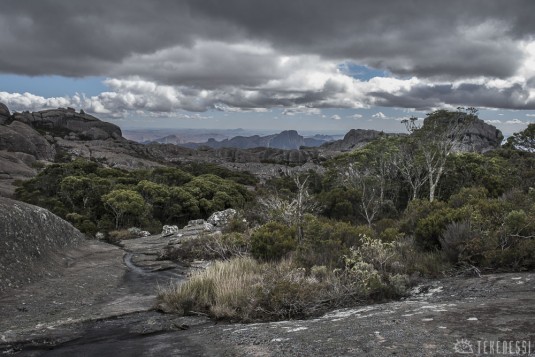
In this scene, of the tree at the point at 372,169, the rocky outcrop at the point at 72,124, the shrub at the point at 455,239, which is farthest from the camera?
the rocky outcrop at the point at 72,124

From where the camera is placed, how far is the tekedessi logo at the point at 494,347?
16.2 feet

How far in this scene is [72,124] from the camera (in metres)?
154

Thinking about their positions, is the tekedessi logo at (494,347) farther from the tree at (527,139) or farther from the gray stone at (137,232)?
the tree at (527,139)

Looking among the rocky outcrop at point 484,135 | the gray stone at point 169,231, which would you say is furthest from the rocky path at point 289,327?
the rocky outcrop at point 484,135

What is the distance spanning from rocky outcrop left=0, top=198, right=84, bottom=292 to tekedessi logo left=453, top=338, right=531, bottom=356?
11.4 metres

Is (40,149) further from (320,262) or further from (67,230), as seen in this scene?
(320,262)

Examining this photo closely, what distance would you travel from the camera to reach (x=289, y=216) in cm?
1877

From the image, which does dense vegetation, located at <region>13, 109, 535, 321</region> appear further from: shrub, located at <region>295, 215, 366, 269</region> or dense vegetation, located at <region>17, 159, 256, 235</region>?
dense vegetation, located at <region>17, 159, 256, 235</region>

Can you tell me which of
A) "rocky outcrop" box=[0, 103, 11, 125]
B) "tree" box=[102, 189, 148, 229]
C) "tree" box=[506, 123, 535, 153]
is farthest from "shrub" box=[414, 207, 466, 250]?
"rocky outcrop" box=[0, 103, 11, 125]

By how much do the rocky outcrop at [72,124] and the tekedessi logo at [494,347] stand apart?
506 feet

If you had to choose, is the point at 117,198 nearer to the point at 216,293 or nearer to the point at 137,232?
the point at 137,232

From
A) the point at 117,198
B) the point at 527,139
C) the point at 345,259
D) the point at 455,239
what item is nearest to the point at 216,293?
the point at 345,259

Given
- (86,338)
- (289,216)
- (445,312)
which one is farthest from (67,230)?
(445,312)

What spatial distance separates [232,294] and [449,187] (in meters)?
34.9
